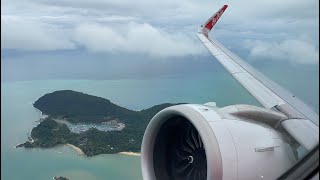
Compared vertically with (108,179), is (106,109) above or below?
above

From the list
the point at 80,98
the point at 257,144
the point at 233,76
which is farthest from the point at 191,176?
the point at 80,98

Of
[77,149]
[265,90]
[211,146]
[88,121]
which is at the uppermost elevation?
[265,90]

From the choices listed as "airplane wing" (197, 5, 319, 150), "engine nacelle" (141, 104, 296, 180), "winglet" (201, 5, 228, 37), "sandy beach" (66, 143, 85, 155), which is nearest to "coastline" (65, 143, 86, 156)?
"sandy beach" (66, 143, 85, 155)

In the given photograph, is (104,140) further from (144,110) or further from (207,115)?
(207,115)

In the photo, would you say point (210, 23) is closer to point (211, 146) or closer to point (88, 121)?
point (88, 121)

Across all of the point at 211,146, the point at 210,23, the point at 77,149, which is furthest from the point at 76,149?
the point at 210,23

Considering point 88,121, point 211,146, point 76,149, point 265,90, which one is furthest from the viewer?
point 88,121
